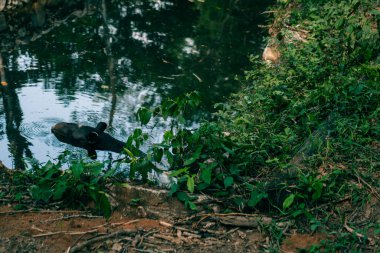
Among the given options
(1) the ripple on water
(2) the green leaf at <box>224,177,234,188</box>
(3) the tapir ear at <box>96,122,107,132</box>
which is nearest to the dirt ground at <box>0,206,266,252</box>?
(2) the green leaf at <box>224,177,234,188</box>

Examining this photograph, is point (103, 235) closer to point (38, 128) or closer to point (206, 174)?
point (206, 174)

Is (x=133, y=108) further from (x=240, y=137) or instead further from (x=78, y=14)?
(x=78, y=14)

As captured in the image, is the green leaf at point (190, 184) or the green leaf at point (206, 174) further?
the green leaf at point (206, 174)

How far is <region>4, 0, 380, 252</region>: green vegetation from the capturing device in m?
4.37

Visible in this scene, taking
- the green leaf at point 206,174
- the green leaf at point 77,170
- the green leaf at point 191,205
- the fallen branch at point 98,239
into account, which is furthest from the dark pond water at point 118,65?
the fallen branch at point 98,239

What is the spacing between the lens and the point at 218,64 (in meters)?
10.2

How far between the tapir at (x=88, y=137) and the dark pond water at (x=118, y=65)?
0.12 metres

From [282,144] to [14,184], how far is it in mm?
2508

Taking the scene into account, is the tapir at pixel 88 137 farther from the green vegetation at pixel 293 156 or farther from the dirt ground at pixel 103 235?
the dirt ground at pixel 103 235

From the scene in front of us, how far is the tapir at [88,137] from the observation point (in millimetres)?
7047

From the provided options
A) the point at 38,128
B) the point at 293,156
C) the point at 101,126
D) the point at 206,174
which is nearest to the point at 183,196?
the point at 206,174

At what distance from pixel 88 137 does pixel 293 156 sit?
2947mm

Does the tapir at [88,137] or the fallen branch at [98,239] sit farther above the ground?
the fallen branch at [98,239]

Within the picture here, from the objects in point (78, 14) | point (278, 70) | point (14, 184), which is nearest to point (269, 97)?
point (278, 70)
